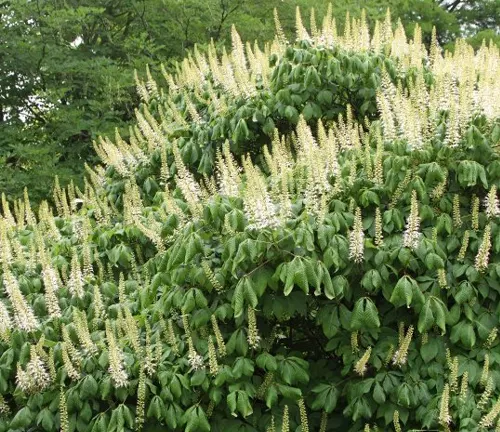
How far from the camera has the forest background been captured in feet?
32.1

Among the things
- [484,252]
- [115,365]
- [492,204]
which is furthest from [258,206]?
[492,204]

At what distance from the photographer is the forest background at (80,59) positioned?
9781 millimetres

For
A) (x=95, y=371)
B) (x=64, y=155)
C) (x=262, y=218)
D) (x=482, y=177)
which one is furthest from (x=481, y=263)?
(x=64, y=155)

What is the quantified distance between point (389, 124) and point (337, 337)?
57.4 inches

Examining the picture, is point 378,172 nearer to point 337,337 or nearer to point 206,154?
point 337,337

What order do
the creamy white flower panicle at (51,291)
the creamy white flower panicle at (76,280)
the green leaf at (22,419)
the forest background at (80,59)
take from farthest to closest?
the forest background at (80,59) < the creamy white flower panicle at (76,280) < the creamy white flower panicle at (51,291) < the green leaf at (22,419)

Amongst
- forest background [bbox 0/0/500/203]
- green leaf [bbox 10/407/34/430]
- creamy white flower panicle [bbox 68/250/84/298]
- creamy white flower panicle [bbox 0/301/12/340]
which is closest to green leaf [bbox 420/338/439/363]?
creamy white flower panicle [bbox 68/250/84/298]

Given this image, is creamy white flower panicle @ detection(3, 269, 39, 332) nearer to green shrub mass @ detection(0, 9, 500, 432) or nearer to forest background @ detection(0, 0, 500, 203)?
green shrub mass @ detection(0, 9, 500, 432)

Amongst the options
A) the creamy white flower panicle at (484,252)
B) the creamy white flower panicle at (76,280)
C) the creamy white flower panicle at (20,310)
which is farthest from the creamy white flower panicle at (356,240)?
the creamy white flower panicle at (20,310)

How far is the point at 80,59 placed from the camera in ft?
35.2

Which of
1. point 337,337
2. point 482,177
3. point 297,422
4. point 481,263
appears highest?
point 482,177

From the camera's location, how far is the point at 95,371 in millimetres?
4273

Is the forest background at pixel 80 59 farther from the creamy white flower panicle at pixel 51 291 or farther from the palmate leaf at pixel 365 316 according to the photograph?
the palmate leaf at pixel 365 316

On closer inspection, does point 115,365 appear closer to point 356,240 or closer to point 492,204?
point 356,240
